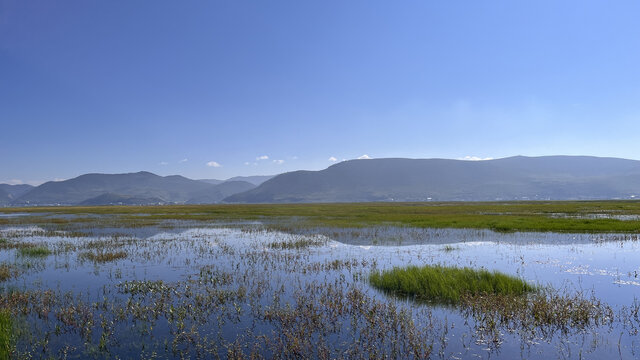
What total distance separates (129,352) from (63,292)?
8.81 metres

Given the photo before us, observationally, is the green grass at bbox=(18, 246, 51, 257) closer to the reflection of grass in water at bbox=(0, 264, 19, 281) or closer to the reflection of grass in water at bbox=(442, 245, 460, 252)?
the reflection of grass in water at bbox=(0, 264, 19, 281)

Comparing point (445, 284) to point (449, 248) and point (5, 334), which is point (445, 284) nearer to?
point (449, 248)

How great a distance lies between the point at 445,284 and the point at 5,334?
15.4 meters

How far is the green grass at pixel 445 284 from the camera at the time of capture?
48.0 ft

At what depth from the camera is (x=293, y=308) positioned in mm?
13188

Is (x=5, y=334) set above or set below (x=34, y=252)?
above

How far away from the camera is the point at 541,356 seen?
9211 mm

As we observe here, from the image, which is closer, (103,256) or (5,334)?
(5,334)

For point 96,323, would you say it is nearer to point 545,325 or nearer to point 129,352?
point 129,352

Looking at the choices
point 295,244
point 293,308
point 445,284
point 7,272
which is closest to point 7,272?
point 7,272

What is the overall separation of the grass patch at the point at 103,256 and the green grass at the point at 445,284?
1812 centimetres

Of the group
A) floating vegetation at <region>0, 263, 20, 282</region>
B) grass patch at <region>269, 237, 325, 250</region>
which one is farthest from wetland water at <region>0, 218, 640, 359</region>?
grass patch at <region>269, 237, 325, 250</region>

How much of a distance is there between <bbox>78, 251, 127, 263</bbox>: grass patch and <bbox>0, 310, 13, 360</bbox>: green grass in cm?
1195

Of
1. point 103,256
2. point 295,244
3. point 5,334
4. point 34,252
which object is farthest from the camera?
point 295,244
